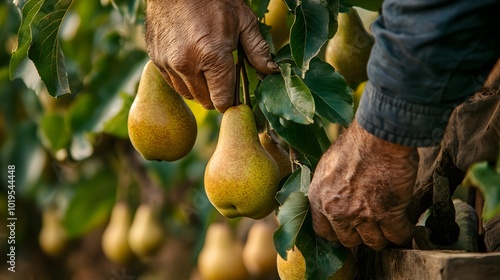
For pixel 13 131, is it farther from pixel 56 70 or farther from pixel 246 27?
pixel 246 27

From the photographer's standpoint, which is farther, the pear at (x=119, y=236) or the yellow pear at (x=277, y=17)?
the pear at (x=119, y=236)

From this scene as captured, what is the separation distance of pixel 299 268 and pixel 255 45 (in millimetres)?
336

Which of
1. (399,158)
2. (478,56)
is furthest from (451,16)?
(399,158)

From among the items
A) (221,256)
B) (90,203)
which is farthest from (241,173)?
(90,203)

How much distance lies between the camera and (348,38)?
1.57 metres

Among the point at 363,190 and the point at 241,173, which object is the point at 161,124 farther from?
the point at 363,190

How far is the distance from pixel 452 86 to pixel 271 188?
0.32m

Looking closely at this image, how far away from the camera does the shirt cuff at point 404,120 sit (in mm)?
1036

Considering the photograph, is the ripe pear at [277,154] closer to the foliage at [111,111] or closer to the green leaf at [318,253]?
the foliage at [111,111]

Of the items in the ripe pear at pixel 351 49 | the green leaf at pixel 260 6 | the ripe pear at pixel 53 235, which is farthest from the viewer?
the ripe pear at pixel 53 235

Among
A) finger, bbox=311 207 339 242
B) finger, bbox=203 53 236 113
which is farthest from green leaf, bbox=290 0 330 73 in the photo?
finger, bbox=311 207 339 242

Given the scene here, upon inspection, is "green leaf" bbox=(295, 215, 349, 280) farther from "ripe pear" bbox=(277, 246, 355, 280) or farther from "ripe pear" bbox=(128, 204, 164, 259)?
"ripe pear" bbox=(128, 204, 164, 259)

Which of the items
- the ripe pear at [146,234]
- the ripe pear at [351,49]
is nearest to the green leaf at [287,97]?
the ripe pear at [351,49]

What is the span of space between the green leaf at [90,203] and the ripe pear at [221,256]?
586 mm
